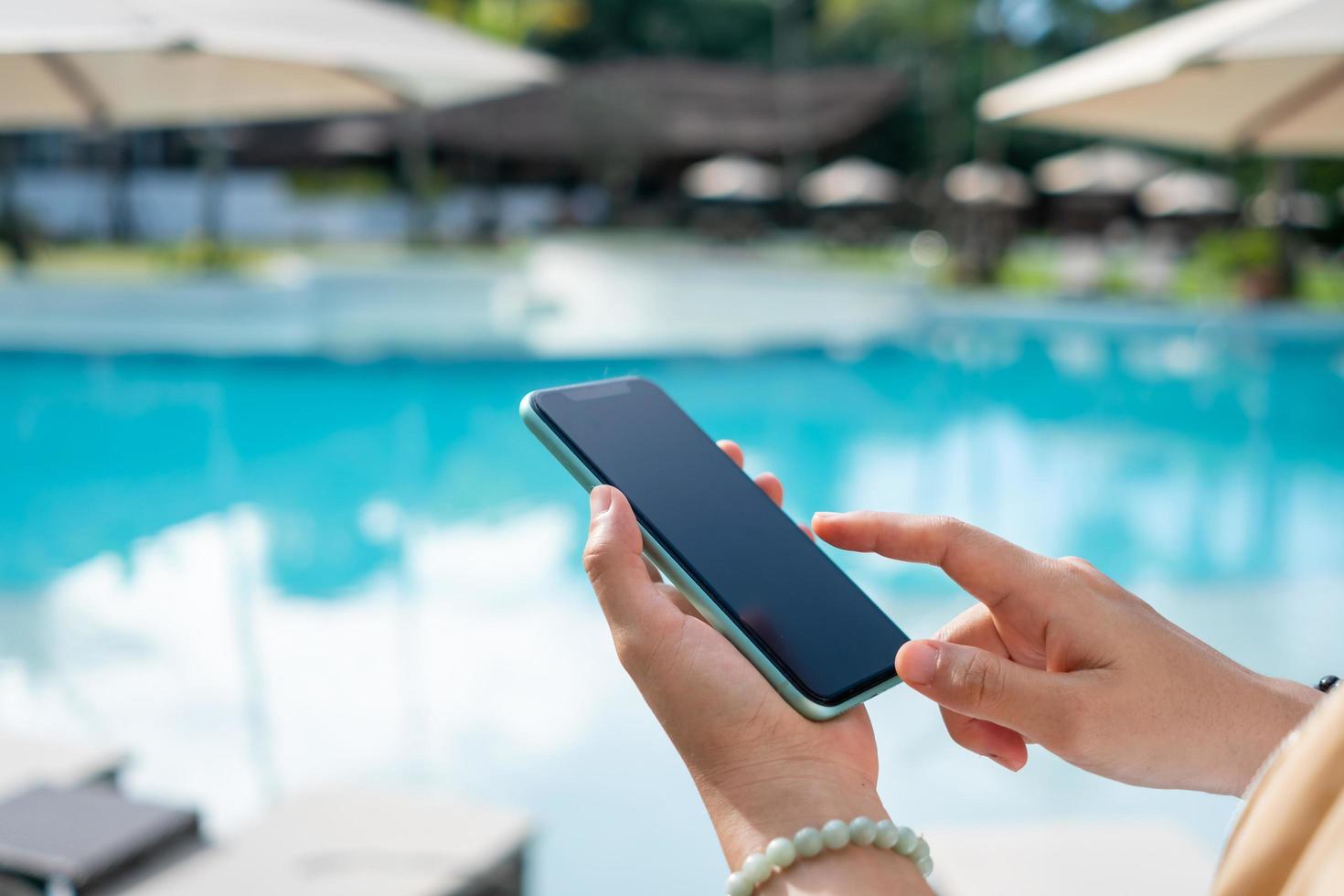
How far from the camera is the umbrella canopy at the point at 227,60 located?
16.0ft

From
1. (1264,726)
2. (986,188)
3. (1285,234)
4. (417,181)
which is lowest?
(1285,234)

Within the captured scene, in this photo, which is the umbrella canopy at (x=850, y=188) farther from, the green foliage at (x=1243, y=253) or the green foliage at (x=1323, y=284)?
the green foliage at (x=1243, y=253)

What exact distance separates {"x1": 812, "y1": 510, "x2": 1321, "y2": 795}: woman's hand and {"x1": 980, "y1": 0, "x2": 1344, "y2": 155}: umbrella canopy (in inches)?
180

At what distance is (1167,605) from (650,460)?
423 cm

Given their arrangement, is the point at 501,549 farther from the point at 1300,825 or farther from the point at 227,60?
the point at 1300,825

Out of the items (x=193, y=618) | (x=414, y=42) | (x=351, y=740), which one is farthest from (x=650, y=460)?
(x=414, y=42)

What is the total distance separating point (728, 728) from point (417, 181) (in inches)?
805

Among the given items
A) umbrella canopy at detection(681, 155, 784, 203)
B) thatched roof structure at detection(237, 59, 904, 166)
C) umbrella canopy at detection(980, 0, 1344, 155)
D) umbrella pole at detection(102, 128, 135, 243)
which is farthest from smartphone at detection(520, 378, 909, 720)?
umbrella canopy at detection(681, 155, 784, 203)

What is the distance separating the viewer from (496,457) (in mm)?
8141

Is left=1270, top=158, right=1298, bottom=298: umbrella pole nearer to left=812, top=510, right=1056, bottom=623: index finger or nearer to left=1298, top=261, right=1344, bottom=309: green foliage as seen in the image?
left=1298, top=261, right=1344, bottom=309: green foliage

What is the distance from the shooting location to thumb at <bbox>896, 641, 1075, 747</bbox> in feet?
3.55

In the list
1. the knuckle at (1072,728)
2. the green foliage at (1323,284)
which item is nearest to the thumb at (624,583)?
the knuckle at (1072,728)

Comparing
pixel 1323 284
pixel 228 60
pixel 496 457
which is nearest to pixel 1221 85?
pixel 496 457

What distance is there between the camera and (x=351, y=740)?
378 centimetres
